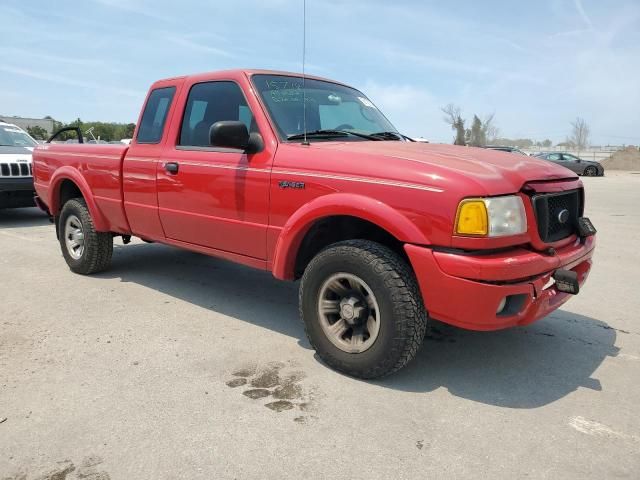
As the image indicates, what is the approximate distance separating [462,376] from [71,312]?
3168mm

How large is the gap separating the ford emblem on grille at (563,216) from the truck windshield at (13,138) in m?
9.96

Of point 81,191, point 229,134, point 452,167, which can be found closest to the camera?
point 452,167

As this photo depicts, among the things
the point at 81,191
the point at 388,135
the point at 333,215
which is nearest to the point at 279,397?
the point at 333,215

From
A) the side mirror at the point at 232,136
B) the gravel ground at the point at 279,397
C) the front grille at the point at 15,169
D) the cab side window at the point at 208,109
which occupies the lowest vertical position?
the gravel ground at the point at 279,397

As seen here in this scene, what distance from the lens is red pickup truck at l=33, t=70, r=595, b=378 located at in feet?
9.06

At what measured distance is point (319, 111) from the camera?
3982mm

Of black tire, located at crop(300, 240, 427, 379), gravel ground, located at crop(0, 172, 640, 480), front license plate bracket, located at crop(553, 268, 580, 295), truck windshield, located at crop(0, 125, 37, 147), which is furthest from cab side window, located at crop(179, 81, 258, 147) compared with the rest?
truck windshield, located at crop(0, 125, 37, 147)

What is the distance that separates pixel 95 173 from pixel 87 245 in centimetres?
77

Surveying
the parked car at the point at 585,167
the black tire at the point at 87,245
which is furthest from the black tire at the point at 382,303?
the parked car at the point at 585,167

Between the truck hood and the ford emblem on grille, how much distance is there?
21cm

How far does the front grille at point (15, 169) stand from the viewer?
8.78 meters

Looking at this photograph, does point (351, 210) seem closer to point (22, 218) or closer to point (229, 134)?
point (229, 134)

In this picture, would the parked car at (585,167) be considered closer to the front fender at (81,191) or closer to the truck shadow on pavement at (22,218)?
the truck shadow on pavement at (22,218)

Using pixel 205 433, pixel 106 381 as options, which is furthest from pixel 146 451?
pixel 106 381
